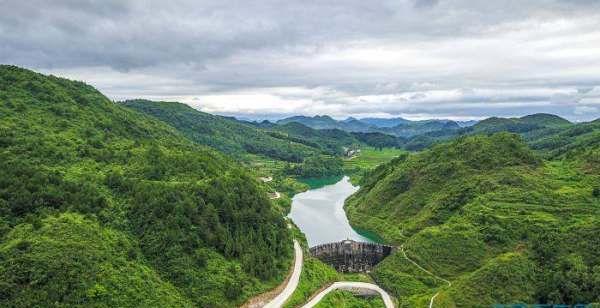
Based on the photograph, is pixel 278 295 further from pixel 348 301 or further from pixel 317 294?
pixel 348 301

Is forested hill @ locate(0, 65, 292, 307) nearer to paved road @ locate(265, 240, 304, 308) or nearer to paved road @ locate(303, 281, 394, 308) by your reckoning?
paved road @ locate(265, 240, 304, 308)

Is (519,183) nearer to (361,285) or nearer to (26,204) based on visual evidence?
(361,285)

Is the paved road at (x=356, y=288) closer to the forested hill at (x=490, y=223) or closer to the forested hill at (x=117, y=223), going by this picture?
the forested hill at (x=490, y=223)

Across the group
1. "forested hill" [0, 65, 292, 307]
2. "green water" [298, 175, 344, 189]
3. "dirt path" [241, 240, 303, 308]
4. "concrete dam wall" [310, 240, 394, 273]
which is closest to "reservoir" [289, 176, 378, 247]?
"green water" [298, 175, 344, 189]

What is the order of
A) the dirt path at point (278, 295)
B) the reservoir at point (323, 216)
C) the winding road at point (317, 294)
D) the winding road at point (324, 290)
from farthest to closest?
the reservoir at point (323, 216) < the winding road at point (324, 290) < the winding road at point (317, 294) < the dirt path at point (278, 295)

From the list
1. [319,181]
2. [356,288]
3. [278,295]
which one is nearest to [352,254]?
[356,288]

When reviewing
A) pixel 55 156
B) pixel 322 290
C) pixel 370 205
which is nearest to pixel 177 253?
pixel 322 290

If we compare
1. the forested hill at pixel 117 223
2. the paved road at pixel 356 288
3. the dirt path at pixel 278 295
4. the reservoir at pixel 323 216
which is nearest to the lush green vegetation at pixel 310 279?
the dirt path at pixel 278 295
